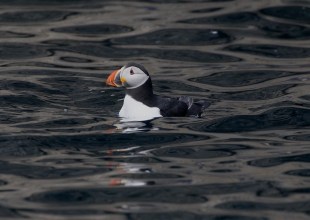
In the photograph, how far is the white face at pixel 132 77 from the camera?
1213cm

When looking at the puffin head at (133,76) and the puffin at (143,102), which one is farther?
the puffin head at (133,76)

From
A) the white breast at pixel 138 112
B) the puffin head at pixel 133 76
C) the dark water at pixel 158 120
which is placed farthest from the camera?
the puffin head at pixel 133 76

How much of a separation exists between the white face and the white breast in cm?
22

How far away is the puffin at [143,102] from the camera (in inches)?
469

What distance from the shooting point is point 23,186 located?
9.41 meters

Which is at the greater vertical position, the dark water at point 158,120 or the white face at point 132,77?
the white face at point 132,77

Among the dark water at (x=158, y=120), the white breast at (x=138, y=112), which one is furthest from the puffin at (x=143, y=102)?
the dark water at (x=158, y=120)

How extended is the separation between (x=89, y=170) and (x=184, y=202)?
4.36ft

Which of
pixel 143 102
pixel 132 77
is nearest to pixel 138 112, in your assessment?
pixel 143 102

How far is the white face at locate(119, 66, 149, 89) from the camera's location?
1213 cm

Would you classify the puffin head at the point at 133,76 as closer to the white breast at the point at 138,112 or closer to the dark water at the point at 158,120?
the white breast at the point at 138,112

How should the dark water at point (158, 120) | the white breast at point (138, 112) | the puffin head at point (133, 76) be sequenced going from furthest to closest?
the puffin head at point (133, 76) → the white breast at point (138, 112) → the dark water at point (158, 120)

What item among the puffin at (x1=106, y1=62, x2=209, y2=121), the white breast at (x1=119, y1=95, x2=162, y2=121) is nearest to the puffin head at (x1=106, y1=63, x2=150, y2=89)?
the puffin at (x1=106, y1=62, x2=209, y2=121)

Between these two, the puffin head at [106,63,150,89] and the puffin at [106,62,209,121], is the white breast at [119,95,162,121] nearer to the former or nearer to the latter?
the puffin at [106,62,209,121]
